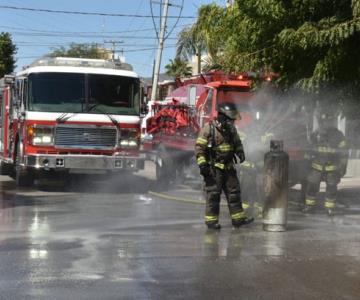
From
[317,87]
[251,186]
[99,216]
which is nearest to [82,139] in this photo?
[99,216]

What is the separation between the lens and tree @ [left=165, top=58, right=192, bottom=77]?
45991mm

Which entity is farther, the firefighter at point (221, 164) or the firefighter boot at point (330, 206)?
the firefighter boot at point (330, 206)

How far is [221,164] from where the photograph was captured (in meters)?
8.57

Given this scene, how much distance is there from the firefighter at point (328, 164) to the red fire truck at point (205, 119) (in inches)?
31.9

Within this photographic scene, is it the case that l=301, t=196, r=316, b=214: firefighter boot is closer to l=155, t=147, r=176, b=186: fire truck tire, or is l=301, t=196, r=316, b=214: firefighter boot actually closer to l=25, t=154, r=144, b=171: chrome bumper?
l=25, t=154, r=144, b=171: chrome bumper

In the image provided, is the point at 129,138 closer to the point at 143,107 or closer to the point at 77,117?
the point at 143,107

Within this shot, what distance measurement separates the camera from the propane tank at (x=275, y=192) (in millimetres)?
8312

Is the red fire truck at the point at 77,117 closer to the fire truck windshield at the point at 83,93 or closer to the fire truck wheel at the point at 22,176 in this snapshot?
the fire truck windshield at the point at 83,93

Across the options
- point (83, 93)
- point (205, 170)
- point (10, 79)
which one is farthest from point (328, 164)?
point (10, 79)

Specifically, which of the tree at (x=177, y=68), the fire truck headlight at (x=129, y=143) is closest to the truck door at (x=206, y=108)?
the fire truck headlight at (x=129, y=143)

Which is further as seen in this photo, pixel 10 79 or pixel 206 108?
pixel 10 79

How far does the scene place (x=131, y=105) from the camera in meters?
13.1

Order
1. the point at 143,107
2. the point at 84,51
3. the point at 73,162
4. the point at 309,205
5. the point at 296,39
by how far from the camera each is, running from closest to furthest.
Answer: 1. the point at 296,39
2. the point at 309,205
3. the point at 73,162
4. the point at 143,107
5. the point at 84,51

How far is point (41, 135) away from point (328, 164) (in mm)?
5530
